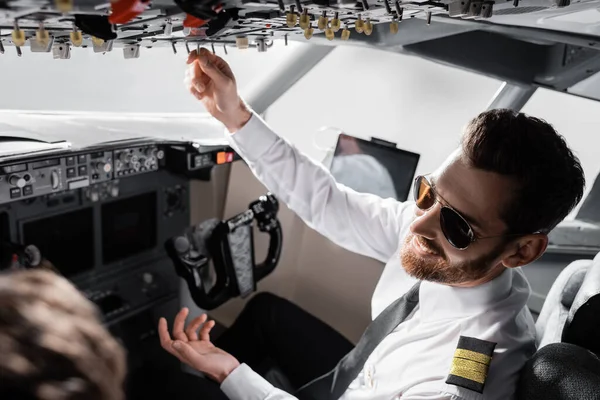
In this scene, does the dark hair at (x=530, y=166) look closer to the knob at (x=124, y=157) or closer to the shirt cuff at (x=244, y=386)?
the shirt cuff at (x=244, y=386)

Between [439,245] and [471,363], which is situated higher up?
[439,245]

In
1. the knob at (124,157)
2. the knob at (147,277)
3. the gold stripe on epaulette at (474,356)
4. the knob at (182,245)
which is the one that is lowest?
the knob at (147,277)

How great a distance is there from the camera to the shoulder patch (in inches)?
53.9

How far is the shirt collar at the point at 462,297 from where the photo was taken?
1521 mm

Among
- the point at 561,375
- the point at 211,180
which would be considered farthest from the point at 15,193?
the point at 561,375

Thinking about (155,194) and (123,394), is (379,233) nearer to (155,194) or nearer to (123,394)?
(155,194)

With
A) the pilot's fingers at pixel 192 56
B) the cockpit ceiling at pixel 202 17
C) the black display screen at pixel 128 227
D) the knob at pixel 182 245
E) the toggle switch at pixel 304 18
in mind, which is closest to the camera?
the cockpit ceiling at pixel 202 17

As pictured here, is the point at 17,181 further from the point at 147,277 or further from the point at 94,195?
the point at 147,277

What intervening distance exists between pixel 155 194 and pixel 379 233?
1.11 m

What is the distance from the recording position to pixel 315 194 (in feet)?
6.46

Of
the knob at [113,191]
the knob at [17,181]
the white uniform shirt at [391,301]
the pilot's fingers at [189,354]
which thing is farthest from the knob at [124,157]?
the pilot's fingers at [189,354]

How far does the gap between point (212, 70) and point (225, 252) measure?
3.13 feet

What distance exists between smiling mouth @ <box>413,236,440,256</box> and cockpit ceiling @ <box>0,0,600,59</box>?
23.7 inches

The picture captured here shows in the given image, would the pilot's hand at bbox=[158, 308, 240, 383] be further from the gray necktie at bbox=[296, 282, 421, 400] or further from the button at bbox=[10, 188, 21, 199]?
the button at bbox=[10, 188, 21, 199]
